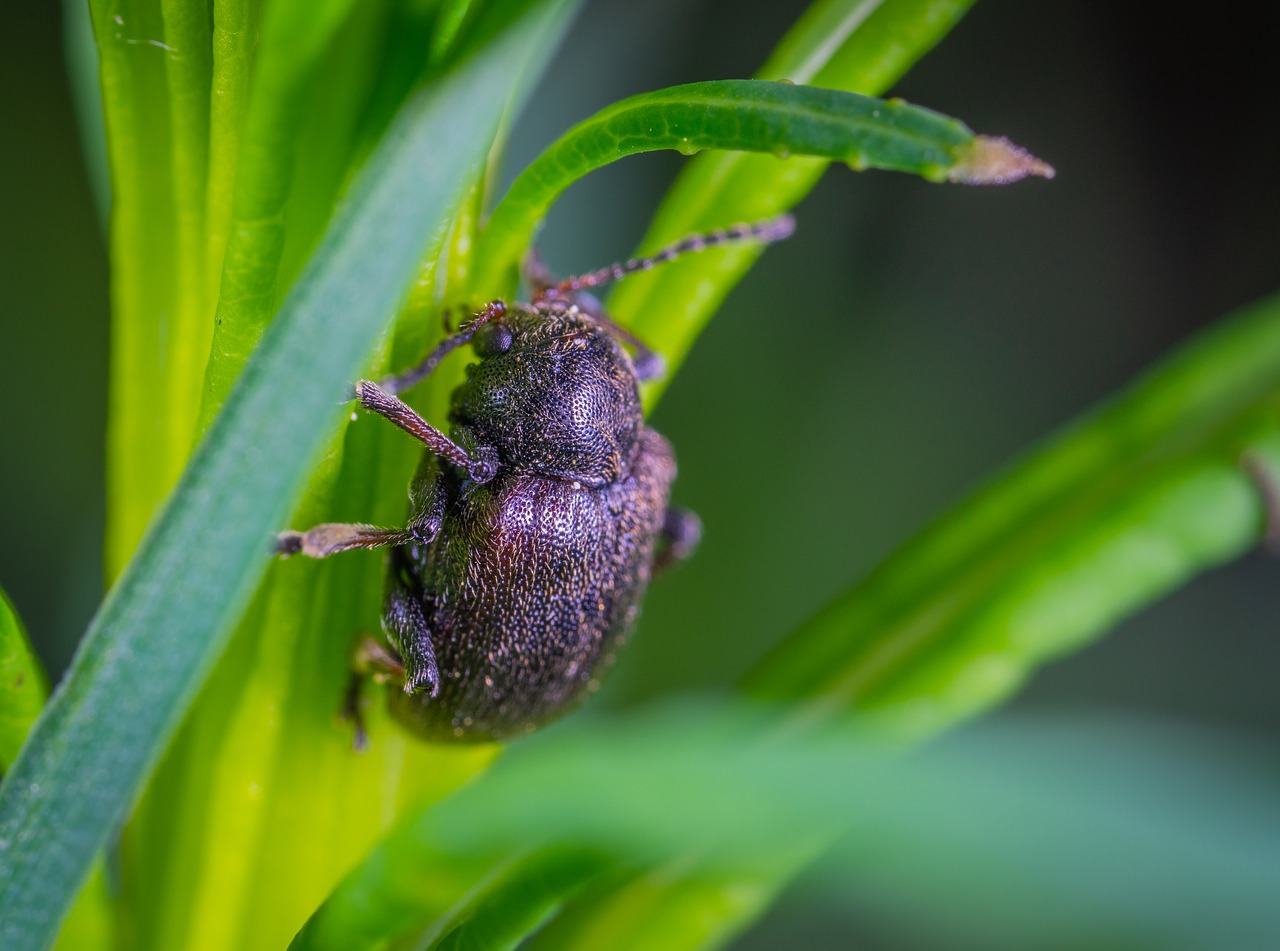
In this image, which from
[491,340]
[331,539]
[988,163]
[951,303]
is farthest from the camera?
[951,303]

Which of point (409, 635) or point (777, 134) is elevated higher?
point (777, 134)

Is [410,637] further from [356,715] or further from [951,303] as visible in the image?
[951,303]

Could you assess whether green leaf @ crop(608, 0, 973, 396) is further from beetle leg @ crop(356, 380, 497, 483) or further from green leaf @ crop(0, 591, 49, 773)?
green leaf @ crop(0, 591, 49, 773)

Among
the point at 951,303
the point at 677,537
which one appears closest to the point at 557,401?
the point at 677,537

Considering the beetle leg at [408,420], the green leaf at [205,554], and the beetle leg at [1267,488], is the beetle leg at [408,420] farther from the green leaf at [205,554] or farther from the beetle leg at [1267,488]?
the beetle leg at [1267,488]

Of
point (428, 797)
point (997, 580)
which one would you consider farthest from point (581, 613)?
point (997, 580)

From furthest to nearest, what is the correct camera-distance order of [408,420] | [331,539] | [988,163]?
[408,420] < [331,539] < [988,163]

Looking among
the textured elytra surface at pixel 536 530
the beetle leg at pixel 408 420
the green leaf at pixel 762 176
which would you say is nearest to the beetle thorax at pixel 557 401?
the textured elytra surface at pixel 536 530
